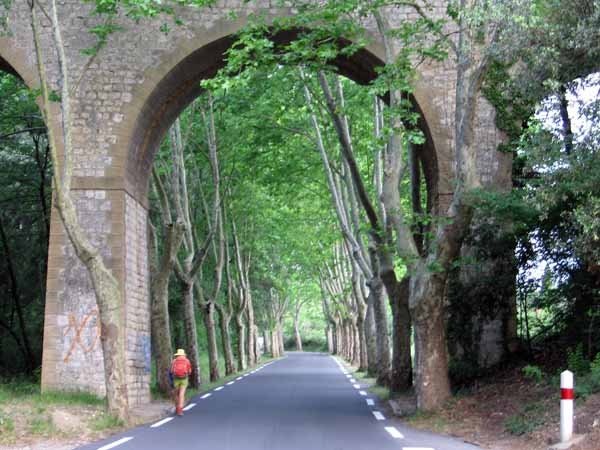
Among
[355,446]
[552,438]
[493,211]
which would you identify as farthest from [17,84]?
[552,438]

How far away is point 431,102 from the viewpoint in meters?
16.5

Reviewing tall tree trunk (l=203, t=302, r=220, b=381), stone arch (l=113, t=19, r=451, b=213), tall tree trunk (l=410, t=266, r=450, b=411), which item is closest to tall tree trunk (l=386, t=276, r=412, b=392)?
stone arch (l=113, t=19, r=451, b=213)

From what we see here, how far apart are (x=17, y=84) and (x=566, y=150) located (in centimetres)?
1761

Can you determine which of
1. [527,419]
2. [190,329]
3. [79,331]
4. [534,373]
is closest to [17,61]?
[79,331]

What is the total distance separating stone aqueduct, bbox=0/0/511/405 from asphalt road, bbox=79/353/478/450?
104 inches

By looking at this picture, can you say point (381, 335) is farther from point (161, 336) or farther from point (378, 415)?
point (378, 415)

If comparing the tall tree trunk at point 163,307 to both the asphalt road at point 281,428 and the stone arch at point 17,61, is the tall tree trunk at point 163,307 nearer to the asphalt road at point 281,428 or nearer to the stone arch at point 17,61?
the asphalt road at point 281,428

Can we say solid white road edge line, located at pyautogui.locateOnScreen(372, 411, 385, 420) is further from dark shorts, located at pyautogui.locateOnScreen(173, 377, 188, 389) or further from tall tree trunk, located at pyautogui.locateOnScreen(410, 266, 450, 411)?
dark shorts, located at pyautogui.locateOnScreen(173, 377, 188, 389)

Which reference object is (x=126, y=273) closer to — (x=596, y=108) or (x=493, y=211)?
(x=493, y=211)

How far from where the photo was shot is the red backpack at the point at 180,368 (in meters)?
15.0

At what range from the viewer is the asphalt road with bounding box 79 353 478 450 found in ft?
32.1

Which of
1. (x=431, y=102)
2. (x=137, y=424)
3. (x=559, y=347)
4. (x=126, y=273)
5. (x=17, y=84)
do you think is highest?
(x=17, y=84)

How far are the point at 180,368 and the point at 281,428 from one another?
12.8 ft

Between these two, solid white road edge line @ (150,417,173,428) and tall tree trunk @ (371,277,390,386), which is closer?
solid white road edge line @ (150,417,173,428)
